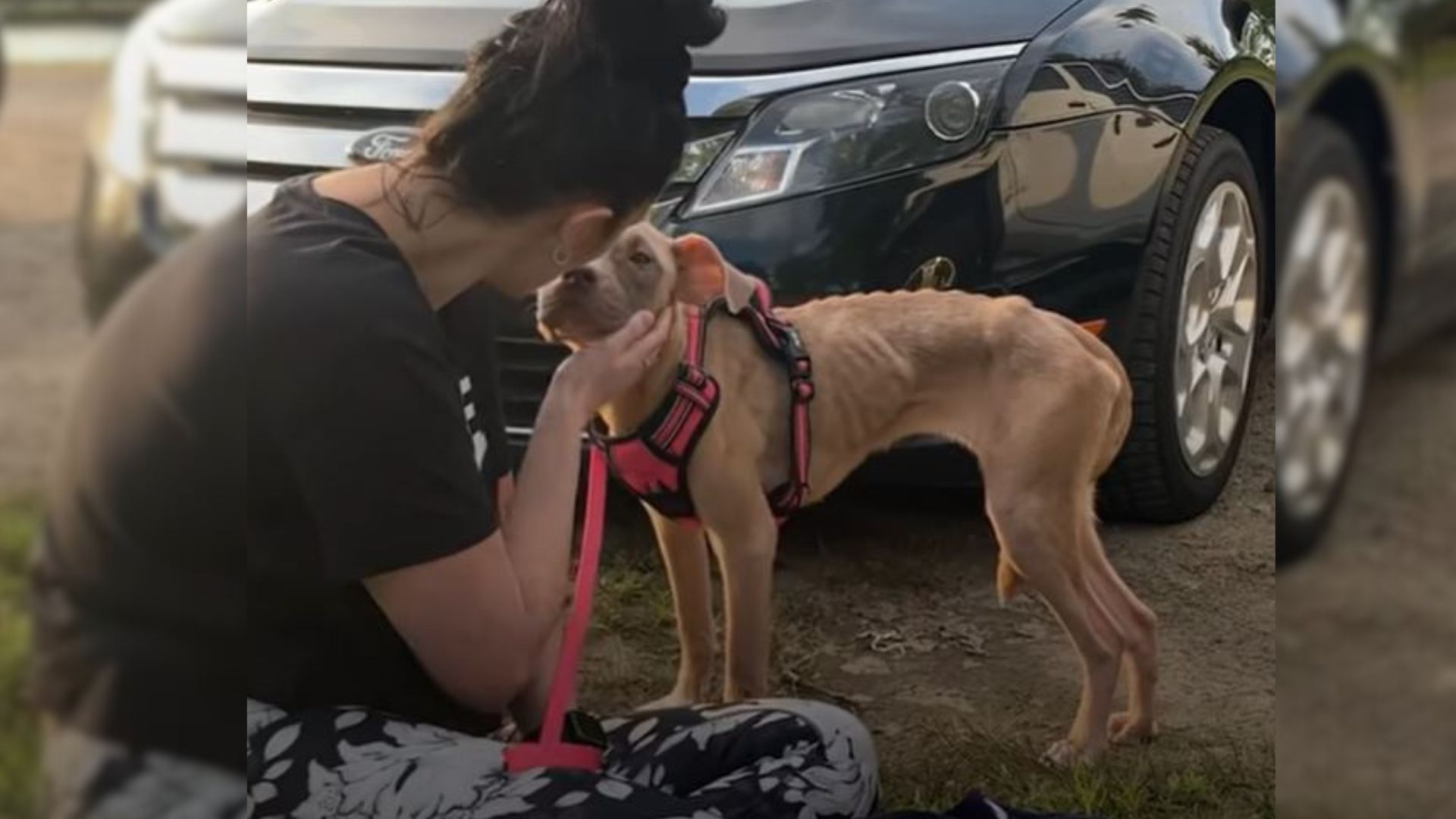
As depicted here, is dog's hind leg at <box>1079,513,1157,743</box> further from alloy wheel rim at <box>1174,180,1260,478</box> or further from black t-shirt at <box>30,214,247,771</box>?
black t-shirt at <box>30,214,247,771</box>

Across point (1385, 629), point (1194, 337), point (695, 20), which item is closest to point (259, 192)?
point (695, 20)

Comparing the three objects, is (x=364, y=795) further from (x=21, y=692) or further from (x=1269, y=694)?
(x=1269, y=694)

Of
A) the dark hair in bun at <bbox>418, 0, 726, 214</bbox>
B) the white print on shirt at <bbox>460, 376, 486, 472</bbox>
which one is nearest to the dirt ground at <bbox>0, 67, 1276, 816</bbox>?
the white print on shirt at <bbox>460, 376, 486, 472</bbox>

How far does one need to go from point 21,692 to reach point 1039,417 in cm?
123

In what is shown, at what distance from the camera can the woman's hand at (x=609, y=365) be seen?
2061 mm

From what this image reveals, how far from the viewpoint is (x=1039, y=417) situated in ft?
6.80

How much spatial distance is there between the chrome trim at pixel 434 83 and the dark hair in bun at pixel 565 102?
32mm

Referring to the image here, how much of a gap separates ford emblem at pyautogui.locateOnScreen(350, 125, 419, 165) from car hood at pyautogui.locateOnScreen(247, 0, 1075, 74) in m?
0.09

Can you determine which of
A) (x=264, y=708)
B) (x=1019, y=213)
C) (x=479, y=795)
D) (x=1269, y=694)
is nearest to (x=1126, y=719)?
(x=1269, y=694)

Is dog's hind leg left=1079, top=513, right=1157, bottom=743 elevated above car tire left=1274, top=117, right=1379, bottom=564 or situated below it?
below

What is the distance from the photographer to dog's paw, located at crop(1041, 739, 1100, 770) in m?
2.14

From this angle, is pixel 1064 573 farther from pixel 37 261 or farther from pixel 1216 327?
pixel 37 261

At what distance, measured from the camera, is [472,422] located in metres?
2.05

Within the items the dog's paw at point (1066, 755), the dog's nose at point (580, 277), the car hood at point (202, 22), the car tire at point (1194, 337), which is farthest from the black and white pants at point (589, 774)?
the car hood at point (202, 22)
